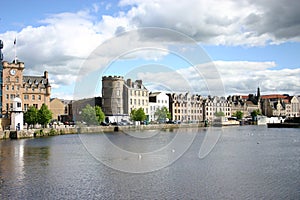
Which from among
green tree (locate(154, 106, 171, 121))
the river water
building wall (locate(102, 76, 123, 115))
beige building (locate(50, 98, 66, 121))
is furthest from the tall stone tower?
green tree (locate(154, 106, 171, 121))

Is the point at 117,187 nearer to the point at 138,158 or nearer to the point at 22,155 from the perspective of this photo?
the point at 138,158

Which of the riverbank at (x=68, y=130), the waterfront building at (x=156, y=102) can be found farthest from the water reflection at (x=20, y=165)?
the waterfront building at (x=156, y=102)

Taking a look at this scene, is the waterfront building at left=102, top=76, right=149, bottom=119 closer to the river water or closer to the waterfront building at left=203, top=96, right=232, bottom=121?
the waterfront building at left=203, top=96, right=232, bottom=121

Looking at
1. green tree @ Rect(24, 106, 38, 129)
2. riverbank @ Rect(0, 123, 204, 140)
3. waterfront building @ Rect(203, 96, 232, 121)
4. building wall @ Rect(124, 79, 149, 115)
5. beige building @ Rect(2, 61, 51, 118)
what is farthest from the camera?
waterfront building @ Rect(203, 96, 232, 121)

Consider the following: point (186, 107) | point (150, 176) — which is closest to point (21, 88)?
point (150, 176)

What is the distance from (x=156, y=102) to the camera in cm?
14838

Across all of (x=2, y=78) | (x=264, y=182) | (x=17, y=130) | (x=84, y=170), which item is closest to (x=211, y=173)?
(x=264, y=182)

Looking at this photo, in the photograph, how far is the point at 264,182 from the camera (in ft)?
97.7

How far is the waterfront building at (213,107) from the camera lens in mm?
179325

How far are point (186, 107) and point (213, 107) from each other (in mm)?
22905

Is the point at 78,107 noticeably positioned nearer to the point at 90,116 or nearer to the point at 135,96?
the point at 135,96

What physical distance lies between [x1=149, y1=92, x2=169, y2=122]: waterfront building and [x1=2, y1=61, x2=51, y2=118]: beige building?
4589cm

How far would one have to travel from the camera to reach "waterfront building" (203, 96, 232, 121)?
17932 cm

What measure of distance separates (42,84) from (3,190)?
83.0m
